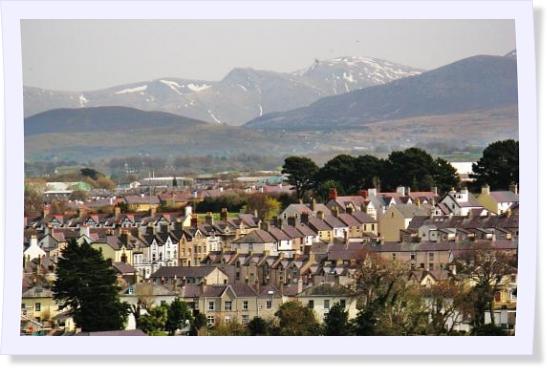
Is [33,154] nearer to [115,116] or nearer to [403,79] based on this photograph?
[115,116]

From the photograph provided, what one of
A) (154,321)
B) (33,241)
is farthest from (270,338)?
(33,241)

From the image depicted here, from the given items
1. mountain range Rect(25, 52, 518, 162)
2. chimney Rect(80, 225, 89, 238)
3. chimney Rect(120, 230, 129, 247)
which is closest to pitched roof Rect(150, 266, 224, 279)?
chimney Rect(120, 230, 129, 247)

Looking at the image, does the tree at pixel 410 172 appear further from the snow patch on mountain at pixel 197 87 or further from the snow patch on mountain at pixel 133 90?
the snow patch on mountain at pixel 133 90

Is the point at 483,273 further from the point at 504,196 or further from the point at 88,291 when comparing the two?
the point at 504,196

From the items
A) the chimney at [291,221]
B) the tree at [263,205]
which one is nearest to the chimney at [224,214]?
the tree at [263,205]

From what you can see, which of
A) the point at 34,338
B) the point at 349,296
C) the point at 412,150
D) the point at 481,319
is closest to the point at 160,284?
the point at 349,296

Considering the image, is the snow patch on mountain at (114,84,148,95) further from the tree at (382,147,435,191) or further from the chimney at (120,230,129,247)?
the tree at (382,147,435,191)

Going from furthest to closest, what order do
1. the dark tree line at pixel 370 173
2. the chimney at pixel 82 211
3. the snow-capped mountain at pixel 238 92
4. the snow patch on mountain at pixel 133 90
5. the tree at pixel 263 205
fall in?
the dark tree line at pixel 370 173, the tree at pixel 263 205, the chimney at pixel 82 211, the snow patch on mountain at pixel 133 90, the snow-capped mountain at pixel 238 92
